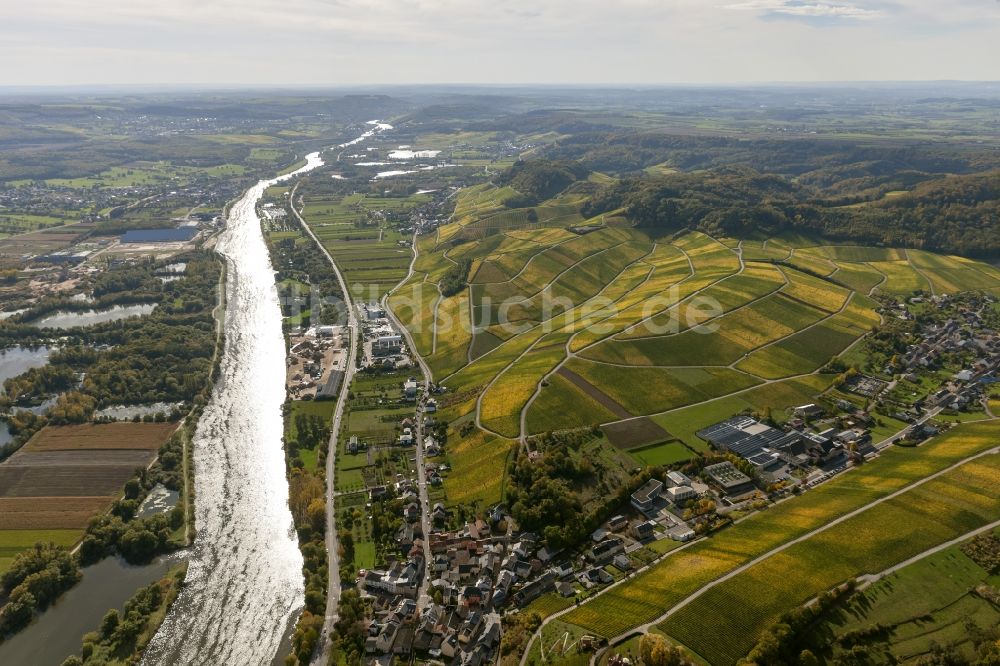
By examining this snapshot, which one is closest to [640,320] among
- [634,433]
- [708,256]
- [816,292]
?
[634,433]

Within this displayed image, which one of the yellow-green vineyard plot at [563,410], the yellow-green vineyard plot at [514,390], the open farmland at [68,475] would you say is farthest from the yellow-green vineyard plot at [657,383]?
the open farmland at [68,475]

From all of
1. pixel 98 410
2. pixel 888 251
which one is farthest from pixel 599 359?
pixel 888 251

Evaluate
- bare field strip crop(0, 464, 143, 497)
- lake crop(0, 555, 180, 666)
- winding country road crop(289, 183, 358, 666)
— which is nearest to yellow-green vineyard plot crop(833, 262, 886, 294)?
winding country road crop(289, 183, 358, 666)

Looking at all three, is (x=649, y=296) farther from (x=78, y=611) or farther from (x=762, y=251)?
(x=78, y=611)

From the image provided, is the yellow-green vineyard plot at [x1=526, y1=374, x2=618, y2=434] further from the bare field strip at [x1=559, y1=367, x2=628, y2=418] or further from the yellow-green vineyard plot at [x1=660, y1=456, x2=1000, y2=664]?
the yellow-green vineyard plot at [x1=660, y1=456, x2=1000, y2=664]

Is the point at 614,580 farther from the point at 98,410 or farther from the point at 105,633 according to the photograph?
the point at 98,410

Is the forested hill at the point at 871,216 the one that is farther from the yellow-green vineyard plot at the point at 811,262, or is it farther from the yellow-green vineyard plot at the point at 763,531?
the yellow-green vineyard plot at the point at 763,531
